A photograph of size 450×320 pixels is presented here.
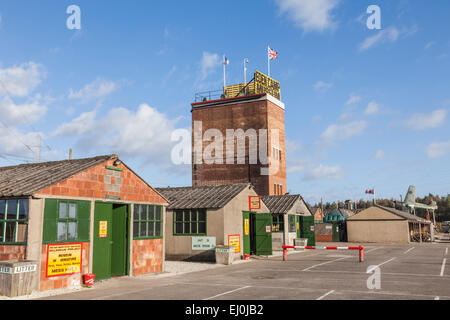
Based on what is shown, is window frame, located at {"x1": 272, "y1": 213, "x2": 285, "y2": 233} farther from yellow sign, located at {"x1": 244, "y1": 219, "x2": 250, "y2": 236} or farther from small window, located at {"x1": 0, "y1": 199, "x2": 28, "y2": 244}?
small window, located at {"x1": 0, "y1": 199, "x2": 28, "y2": 244}

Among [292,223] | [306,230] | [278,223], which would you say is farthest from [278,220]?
[306,230]

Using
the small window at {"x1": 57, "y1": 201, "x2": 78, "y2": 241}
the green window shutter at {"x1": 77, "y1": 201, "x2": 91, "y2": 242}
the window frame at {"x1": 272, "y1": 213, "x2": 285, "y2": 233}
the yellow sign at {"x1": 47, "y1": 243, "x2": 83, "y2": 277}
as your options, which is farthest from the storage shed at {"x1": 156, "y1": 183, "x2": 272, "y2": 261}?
the small window at {"x1": 57, "y1": 201, "x2": 78, "y2": 241}

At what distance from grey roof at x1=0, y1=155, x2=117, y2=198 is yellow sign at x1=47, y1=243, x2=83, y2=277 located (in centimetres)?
224

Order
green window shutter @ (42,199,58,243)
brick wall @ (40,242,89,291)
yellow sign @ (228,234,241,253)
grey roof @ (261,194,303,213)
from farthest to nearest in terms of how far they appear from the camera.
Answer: grey roof @ (261,194,303,213)
yellow sign @ (228,234,241,253)
green window shutter @ (42,199,58,243)
brick wall @ (40,242,89,291)

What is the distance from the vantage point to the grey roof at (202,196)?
26.1 m

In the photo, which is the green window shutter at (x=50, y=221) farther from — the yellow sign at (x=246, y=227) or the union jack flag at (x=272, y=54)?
the union jack flag at (x=272, y=54)

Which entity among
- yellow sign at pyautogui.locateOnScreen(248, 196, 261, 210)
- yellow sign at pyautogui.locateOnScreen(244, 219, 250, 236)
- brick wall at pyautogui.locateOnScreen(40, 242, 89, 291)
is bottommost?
brick wall at pyautogui.locateOnScreen(40, 242, 89, 291)

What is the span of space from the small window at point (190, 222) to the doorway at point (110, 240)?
834cm

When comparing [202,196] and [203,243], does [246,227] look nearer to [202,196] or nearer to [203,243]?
[202,196]

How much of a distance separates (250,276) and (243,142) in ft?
127

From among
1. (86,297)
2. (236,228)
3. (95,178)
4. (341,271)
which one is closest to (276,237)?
(236,228)

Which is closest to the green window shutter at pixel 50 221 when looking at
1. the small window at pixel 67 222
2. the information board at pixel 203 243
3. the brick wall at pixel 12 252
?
the small window at pixel 67 222

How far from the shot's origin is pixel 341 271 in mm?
19250

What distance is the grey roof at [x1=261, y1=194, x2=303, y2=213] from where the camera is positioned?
37.0m
